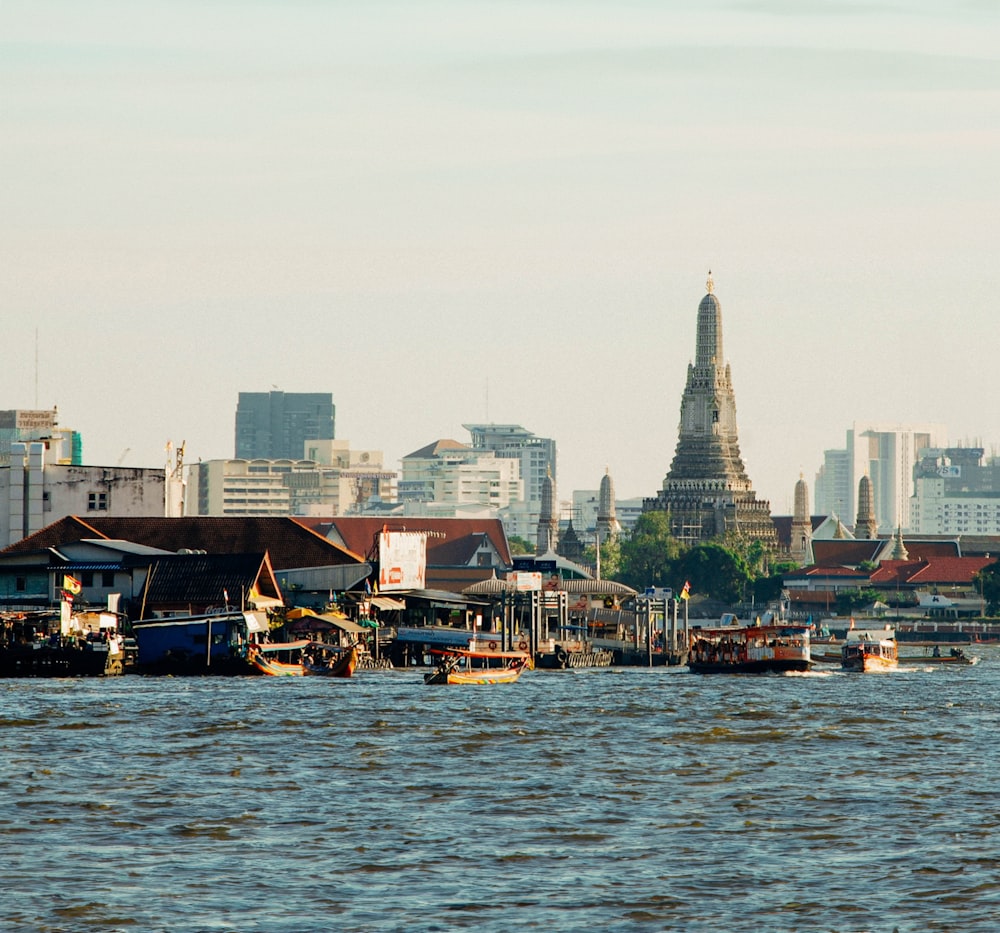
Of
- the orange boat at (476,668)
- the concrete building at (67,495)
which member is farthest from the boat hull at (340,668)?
the concrete building at (67,495)

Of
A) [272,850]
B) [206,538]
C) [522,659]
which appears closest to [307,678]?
[522,659]

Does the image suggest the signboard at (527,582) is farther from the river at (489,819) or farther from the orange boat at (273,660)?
the river at (489,819)

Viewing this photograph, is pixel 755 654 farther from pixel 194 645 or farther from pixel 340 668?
pixel 194 645

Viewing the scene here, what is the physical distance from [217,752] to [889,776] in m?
16.9

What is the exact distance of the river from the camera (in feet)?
111

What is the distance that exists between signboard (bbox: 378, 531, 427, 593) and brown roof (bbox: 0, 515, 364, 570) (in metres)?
1.82

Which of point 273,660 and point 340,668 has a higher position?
point 273,660

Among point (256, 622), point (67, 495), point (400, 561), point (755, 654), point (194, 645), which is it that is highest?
point (67, 495)

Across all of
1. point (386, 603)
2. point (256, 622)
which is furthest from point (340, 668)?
point (386, 603)

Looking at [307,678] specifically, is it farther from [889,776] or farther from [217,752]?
[889,776]

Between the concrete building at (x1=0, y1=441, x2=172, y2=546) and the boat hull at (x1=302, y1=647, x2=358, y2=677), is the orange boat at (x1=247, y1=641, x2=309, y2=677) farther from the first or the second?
the concrete building at (x1=0, y1=441, x2=172, y2=546)

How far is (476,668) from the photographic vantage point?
101 meters

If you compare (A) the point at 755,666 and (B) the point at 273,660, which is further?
(A) the point at 755,666

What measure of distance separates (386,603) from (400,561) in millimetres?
5669
